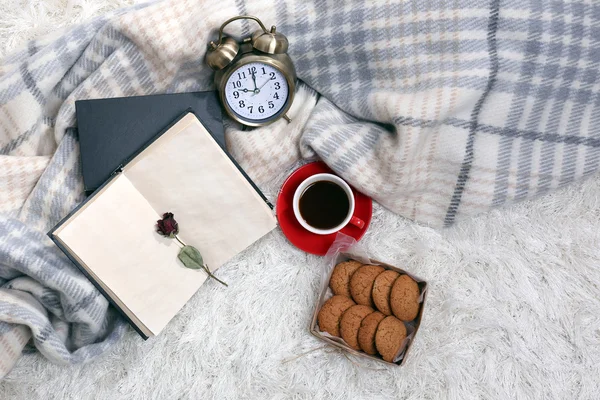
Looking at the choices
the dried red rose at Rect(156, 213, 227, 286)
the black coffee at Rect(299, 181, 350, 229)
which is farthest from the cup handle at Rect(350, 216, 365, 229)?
the dried red rose at Rect(156, 213, 227, 286)

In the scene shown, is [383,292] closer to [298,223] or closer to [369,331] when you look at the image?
[369,331]

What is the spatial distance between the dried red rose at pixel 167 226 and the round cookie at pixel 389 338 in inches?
14.6

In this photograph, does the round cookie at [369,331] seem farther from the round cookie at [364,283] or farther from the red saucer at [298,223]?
the red saucer at [298,223]

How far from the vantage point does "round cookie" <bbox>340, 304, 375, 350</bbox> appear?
0.83 meters

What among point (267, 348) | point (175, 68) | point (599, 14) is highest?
point (175, 68)

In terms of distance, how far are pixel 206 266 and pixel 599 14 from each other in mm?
773

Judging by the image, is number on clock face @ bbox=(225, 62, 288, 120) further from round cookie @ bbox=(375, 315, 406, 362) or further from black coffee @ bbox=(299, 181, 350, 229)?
round cookie @ bbox=(375, 315, 406, 362)

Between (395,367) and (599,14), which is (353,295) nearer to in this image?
(395,367)

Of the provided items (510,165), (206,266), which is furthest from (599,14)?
(206,266)

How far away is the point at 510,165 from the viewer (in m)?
0.87

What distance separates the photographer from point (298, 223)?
2.97 feet

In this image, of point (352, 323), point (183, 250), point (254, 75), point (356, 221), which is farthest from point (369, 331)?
point (254, 75)

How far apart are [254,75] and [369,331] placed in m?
0.46

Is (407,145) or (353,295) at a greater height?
(407,145)
